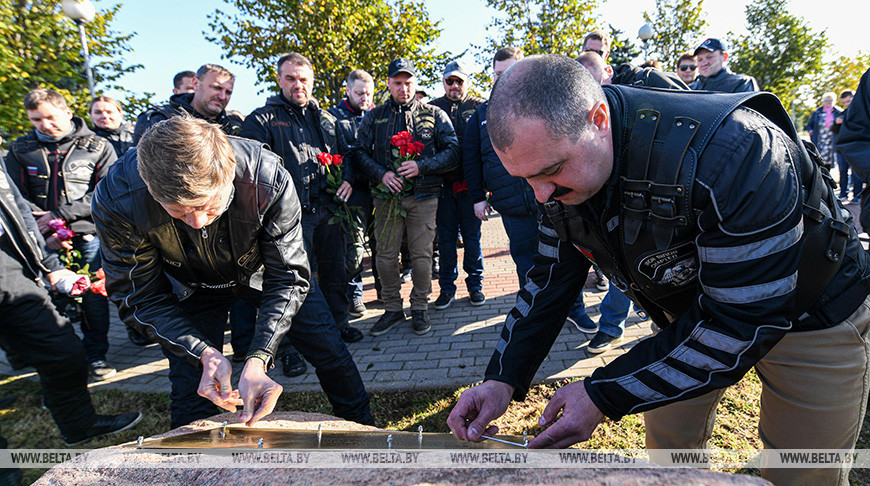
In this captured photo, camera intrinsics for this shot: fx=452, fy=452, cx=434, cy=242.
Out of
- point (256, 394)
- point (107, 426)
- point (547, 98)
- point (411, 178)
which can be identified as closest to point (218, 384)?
point (256, 394)

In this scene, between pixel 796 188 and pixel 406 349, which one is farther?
pixel 406 349

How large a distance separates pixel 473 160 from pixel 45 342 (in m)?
3.62

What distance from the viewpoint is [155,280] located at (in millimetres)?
2359

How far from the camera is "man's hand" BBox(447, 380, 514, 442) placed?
62.9 inches

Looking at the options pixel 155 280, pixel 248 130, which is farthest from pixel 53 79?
pixel 155 280

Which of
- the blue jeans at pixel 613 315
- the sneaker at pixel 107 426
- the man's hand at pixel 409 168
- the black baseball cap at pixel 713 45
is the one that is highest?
the black baseball cap at pixel 713 45

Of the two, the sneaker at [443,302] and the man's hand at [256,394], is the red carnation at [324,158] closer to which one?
the sneaker at [443,302]

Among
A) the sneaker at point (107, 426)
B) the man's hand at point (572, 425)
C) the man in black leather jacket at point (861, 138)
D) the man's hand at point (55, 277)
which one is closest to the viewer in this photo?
the man's hand at point (572, 425)

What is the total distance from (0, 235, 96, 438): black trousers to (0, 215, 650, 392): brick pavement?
0.78m

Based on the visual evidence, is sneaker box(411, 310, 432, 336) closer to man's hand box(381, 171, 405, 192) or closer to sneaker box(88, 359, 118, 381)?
man's hand box(381, 171, 405, 192)

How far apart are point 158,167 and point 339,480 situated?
140cm

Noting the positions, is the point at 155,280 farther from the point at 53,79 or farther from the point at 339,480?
the point at 53,79

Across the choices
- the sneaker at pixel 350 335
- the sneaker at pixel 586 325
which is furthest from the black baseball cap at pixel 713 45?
the sneaker at pixel 350 335

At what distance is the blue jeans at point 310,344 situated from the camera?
8.38ft
